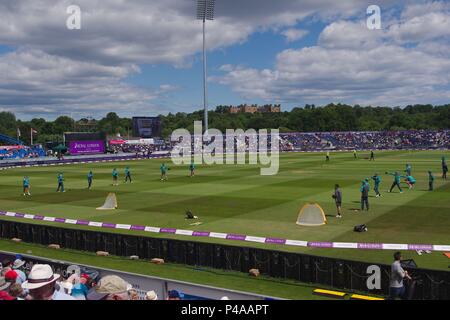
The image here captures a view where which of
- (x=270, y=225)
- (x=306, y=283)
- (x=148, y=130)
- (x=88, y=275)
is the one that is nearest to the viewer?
(x=88, y=275)

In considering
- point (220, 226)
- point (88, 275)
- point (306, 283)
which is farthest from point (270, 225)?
point (88, 275)

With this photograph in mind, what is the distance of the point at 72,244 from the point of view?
2109 cm

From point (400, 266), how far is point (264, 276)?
5013 millimetres

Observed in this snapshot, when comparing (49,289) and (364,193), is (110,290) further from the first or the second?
(364,193)

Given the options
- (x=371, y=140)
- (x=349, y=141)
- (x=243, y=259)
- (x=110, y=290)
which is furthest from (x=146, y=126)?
(x=110, y=290)

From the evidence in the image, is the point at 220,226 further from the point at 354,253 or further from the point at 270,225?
the point at 354,253

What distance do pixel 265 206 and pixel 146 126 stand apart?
281 feet

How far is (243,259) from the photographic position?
16734 mm

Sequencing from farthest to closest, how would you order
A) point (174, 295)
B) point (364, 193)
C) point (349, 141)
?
1. point (349, 141)
2. point (364, 193)
3. point (174, 295)

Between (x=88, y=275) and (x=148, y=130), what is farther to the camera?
(x=148, y=130)

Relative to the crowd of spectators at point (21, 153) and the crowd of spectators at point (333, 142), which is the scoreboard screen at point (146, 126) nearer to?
the crowd of spectators at point (333, 142)

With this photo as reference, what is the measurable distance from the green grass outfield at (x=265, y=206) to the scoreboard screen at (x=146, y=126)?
62486 mm

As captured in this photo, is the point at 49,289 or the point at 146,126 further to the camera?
the point at 146,126

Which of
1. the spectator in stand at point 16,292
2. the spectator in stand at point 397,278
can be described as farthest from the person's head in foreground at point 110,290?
the spectator in stand at point 397,278
